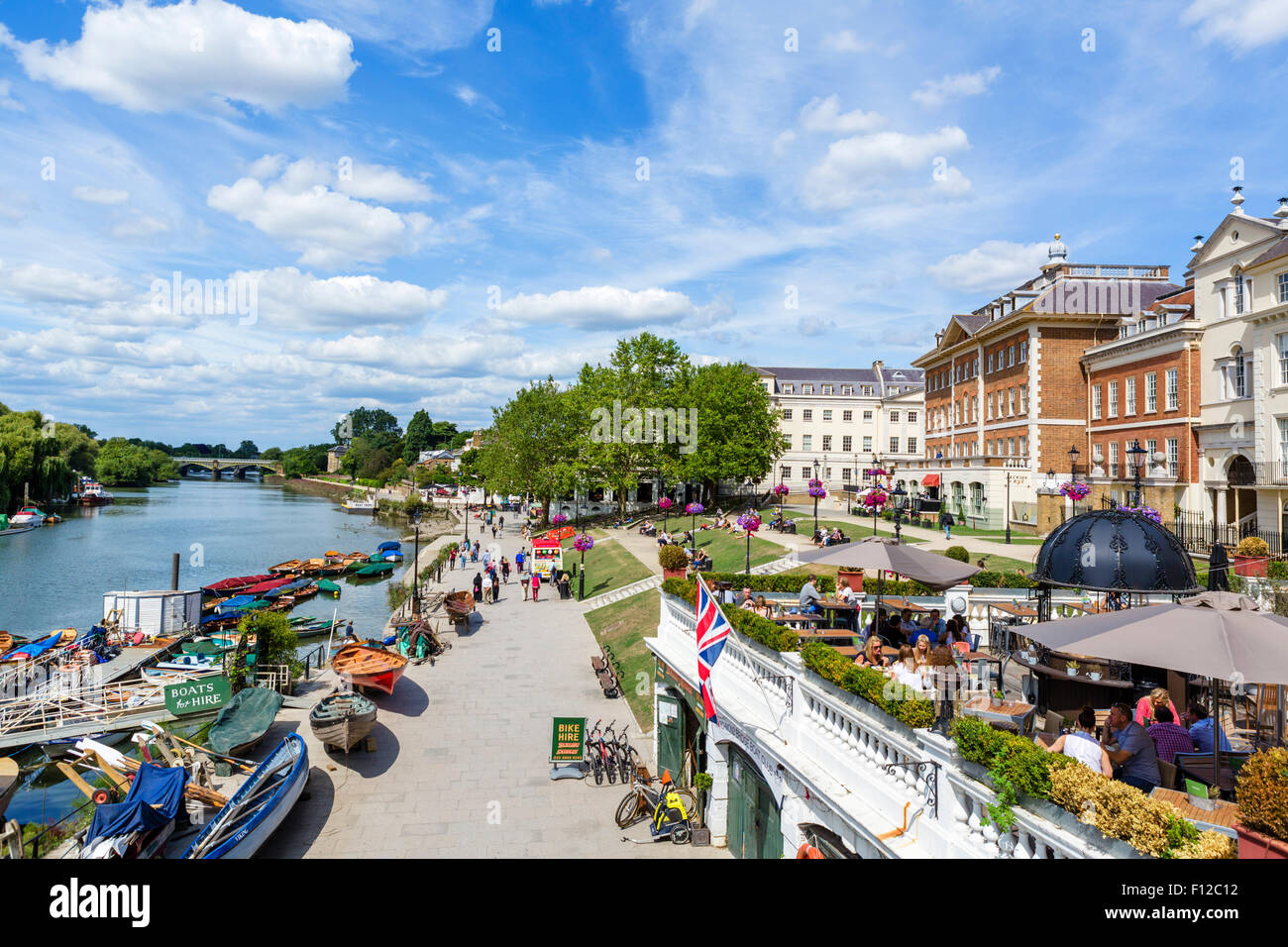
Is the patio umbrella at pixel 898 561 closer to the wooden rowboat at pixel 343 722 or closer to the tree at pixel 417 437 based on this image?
the wooden rowboat at pixel 343 722

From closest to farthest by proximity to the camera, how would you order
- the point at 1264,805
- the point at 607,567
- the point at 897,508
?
the point at 1264,805 < the point at 897,508 < the point at 607,567

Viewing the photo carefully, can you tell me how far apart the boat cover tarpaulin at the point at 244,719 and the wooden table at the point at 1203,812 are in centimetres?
1905

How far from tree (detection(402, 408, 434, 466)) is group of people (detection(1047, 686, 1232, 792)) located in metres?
182

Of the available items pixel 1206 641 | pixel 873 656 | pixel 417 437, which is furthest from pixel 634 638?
pixel 417 437

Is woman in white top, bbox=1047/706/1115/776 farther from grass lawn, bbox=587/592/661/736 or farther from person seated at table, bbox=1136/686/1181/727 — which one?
grass lawn, bbox=587/592/661/736

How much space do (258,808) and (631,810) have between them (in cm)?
721

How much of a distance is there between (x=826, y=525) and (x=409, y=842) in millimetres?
31724

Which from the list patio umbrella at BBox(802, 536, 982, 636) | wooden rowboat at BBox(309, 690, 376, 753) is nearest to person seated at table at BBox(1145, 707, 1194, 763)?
patio umbrella at BBox(802, 536, 982, 636)

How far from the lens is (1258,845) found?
4410 mm

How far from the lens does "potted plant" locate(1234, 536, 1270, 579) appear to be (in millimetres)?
21562

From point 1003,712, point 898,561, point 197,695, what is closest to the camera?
point 1003,712

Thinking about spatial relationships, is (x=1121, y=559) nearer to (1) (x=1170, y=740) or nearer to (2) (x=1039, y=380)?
(1) (x=1170, y=740)
